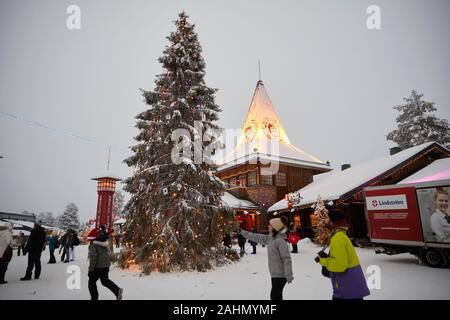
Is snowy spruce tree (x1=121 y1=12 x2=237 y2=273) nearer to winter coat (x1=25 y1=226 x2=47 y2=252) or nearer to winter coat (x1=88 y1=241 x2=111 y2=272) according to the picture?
winter coat (x1=25 y1=226 x2=47 y2=252)

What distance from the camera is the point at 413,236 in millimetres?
9852

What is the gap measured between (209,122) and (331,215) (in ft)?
29.9

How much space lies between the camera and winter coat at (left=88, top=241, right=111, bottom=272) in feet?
17.6

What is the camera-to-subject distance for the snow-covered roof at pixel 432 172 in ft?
49.3

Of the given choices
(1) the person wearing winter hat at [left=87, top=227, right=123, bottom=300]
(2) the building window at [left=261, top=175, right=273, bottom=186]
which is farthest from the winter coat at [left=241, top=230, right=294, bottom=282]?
(2) the building window at [left=261, top=175, right=273, bottom=186]

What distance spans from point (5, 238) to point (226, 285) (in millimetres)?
6962

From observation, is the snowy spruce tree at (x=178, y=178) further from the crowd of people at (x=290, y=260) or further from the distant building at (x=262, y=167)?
the distant building at (x=262, y=167)

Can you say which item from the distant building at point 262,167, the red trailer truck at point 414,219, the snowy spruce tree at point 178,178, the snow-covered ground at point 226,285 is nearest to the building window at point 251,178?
the distant building at point 262,167

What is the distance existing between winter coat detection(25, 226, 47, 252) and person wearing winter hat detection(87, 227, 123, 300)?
436cm

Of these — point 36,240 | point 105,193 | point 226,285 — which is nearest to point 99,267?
point 226,285

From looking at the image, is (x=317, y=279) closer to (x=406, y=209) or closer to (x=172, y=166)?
(x=406, y=209)

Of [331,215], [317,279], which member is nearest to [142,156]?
[317,279]

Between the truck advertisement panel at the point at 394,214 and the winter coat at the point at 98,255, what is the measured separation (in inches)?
432

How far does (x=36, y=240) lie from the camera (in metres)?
8.38
